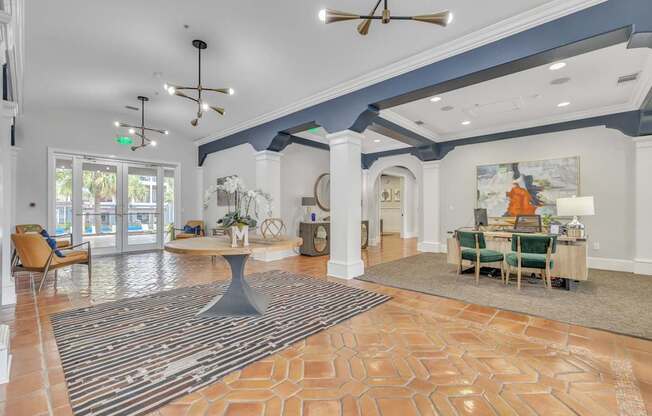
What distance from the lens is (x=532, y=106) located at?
16.0 ft

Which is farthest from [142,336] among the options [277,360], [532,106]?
[532,106]

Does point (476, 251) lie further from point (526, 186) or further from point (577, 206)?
point (526, 186)

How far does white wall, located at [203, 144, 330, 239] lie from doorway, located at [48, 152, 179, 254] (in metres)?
1.09

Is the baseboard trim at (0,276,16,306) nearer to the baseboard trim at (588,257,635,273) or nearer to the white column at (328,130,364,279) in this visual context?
the white column at (328,130,364,279)

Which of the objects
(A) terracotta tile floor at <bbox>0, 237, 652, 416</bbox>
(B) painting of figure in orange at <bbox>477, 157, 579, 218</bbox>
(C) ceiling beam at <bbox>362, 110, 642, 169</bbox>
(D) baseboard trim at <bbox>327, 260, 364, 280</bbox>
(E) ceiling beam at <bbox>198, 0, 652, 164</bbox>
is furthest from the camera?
(B) painting of figure in orange at <bbox>477, 157, 579, 218</bbox>

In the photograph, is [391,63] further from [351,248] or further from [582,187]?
[582,187]

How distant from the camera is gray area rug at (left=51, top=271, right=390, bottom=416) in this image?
1681mm

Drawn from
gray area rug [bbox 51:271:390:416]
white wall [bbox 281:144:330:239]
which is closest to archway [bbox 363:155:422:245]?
white wall [bbox 281:144:330:239]

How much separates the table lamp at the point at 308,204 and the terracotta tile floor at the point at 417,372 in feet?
13.4

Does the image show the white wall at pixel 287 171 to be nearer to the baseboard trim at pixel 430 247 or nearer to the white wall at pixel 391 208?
the baseboard trim at pixel 430 247

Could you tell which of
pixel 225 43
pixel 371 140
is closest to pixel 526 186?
pixel 371 140

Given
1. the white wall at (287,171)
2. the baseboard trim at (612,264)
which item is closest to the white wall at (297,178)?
the white wall at (287,171)

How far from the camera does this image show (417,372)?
6.19ft

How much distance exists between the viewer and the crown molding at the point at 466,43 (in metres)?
2.50
